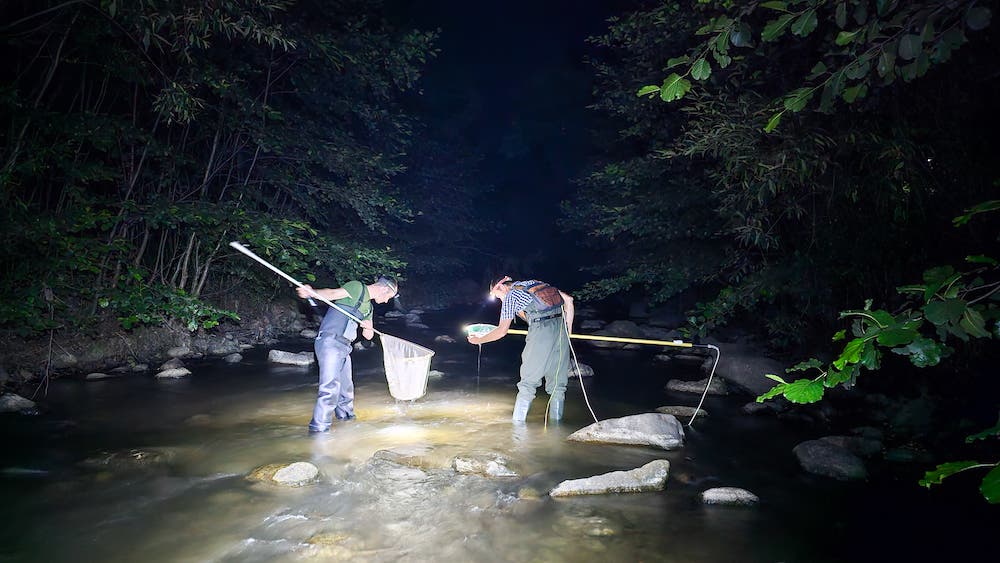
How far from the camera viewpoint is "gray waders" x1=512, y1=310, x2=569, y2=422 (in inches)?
287

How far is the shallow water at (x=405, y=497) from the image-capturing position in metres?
4.29

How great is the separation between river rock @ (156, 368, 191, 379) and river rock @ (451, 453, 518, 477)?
6234 millimetres

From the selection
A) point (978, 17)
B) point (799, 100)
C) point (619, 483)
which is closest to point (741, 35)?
point (799, 100)

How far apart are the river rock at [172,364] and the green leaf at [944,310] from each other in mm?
10746

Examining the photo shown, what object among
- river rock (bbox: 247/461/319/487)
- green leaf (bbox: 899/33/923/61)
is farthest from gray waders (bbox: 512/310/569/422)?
green leaf (bbox: 899/33/923/61)

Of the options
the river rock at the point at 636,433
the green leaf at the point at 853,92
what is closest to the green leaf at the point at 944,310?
the green leaf at the point at 853,92

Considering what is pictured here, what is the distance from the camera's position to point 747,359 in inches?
412

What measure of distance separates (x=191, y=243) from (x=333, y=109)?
438cm

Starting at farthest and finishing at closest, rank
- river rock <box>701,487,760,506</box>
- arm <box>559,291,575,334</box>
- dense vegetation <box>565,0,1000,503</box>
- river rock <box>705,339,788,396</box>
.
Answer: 1. river rock <box>705,339,788,396</box>
2. arm <box>559,291,575,334</box>
3. dense vegetation <box>565,0,1000,503</box>
4. river rock <box>701,487,760,506</box>

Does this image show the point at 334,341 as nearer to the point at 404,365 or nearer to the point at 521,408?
the point at 404,365

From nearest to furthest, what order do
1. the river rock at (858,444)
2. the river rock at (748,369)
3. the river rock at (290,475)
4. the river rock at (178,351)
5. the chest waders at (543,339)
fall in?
the river rock at (290,475) < the river rock at (858,444) < the chest waders at (543,339) < the river rock at (748,369) < the river rock at (178,351)

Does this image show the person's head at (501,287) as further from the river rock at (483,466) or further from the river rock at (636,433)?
the river rock at (483,466)

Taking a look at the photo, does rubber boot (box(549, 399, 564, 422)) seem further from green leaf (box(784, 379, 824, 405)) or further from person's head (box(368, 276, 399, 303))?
green leaf (box(784, 379, 824, 405))

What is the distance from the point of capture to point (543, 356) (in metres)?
7.29
